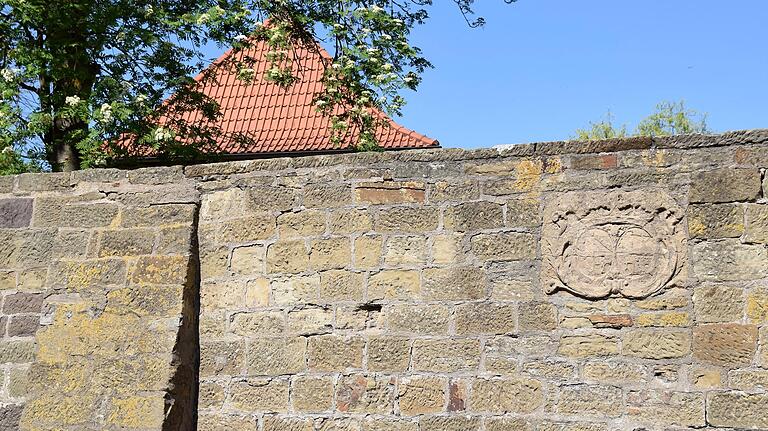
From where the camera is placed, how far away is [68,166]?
10.7 metres

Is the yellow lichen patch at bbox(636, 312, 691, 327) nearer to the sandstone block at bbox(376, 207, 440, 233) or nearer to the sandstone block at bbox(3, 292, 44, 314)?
the sandstone block at bbox(376, 207, 440, 233)

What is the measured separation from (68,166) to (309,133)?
4.47 metres

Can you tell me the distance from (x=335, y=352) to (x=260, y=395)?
445 mm

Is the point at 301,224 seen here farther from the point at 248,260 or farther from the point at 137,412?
the point at 137,412

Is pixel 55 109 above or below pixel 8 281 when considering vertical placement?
above

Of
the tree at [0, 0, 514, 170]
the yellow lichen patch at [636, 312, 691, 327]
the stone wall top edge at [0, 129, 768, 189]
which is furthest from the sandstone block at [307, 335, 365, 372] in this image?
the tree at [0, 0, 514, 170]

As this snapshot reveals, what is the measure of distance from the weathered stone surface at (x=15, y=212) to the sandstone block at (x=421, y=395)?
7.75 ft

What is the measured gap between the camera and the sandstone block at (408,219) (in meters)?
4.74

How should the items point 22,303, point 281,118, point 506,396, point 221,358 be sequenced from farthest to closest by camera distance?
point 281,118 < point 22,303 < point 221,358 < point 506,396

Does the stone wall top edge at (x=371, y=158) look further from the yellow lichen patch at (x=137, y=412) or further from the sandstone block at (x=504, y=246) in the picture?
the yellow lichen patch at (x=137, y=412)

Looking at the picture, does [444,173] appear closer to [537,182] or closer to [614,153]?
[537,182]

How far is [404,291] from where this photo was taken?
15.5 ft

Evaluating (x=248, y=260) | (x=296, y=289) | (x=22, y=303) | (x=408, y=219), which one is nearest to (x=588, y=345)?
(x=408, y=219)

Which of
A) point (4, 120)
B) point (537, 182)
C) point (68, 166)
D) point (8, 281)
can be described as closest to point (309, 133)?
point (68, 166)
